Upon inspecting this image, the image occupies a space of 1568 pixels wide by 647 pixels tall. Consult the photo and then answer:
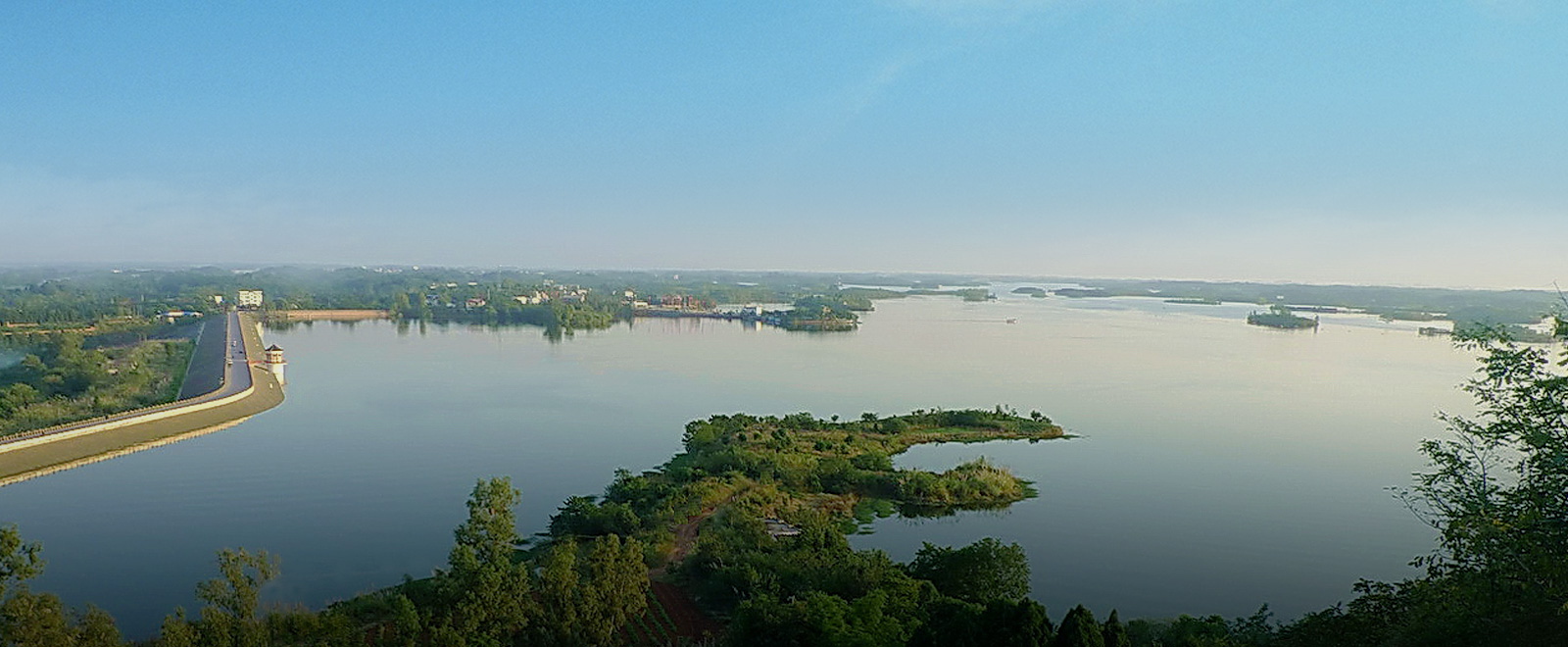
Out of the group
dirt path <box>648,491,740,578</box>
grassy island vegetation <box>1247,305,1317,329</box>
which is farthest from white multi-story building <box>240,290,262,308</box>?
grassy island vegetation <box>1247,305,1317,329</box>

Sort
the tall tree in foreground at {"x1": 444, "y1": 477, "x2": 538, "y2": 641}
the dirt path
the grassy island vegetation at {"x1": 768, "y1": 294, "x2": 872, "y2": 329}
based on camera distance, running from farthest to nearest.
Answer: the grassy island vegetation at {"x1": 768, "y1": 294, "x2": 872, "y2": 329}
the dirt path
the tall tree in foreground at {"x1": 444, "y1": 477, "x2": 538, "y2": 641}

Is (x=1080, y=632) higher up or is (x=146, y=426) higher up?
(x=1080, y=632)

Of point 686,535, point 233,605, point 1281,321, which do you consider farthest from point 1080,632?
point 1281,321

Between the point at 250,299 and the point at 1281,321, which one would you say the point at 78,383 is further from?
the point at 1281,321

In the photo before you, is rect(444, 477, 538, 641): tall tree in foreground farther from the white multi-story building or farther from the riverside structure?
the white multi-story building

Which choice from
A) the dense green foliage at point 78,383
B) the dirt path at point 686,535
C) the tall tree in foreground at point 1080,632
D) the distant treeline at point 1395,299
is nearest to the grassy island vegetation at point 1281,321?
the distant treeline at point 1395,299

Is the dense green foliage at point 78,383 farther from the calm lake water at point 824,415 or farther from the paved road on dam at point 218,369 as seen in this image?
the calm lake water at point 824,415
